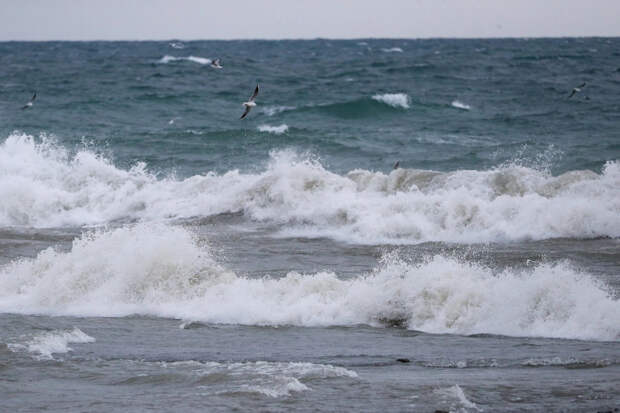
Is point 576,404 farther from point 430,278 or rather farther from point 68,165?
point 68,165

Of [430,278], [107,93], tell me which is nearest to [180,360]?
[430,278]

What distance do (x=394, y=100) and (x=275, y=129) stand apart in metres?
6.41

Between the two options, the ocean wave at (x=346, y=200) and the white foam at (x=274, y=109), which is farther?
the white foam at (x=274, y=109)

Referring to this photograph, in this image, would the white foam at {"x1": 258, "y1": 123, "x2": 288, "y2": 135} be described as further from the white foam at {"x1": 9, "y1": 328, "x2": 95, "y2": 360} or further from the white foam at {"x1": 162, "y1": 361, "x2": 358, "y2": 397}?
the white foam at {"x1": 162, "y1": 361, "x2": 358, "y2": 397}

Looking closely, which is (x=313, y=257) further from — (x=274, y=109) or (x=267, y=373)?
(x=274, y=109)

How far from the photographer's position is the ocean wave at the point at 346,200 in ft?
51.0

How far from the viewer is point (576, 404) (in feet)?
23.0

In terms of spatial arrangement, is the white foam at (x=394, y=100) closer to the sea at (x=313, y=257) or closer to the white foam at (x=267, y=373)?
the sea at (x=313, y=257)

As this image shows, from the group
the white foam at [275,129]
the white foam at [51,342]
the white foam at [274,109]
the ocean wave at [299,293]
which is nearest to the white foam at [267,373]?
the white foam at [51,342]

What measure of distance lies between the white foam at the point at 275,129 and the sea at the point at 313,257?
21 cm

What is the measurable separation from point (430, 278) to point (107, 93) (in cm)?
2873

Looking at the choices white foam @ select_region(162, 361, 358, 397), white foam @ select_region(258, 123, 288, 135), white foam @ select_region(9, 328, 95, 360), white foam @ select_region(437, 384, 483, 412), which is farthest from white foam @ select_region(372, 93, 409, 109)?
white foam @ select_region(437, 384, 483, 412)

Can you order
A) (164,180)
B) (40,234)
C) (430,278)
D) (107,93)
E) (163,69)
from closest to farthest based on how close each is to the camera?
(430,278) → (40,234) → (164,180) → (107,93) → (163,69)

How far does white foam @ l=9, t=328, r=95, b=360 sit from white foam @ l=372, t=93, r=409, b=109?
940 inches
